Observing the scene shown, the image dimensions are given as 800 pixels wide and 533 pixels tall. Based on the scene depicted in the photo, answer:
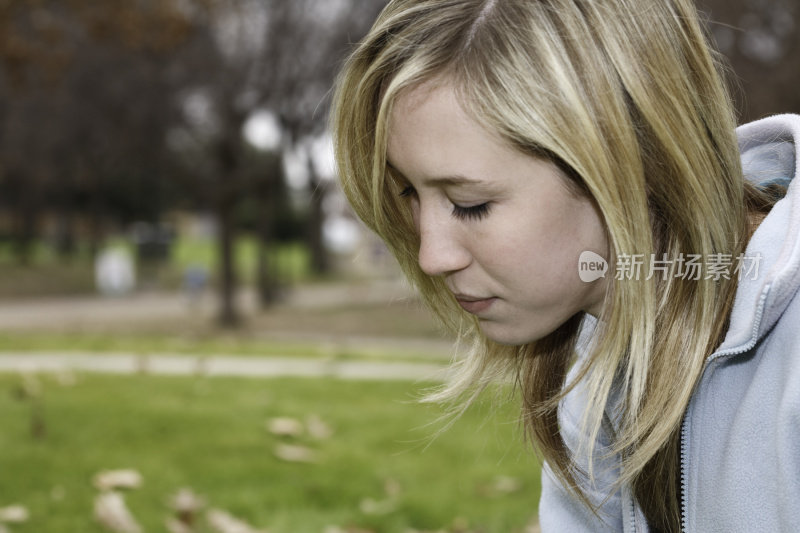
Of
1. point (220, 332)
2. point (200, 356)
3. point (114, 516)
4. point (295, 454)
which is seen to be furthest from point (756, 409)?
point (220, 332)

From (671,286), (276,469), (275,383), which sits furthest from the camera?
(275,383)

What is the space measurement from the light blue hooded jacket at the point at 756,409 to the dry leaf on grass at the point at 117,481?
2.33 meters

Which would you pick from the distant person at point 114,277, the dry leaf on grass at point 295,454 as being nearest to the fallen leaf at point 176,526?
the dry leaf on grass at point 295,454

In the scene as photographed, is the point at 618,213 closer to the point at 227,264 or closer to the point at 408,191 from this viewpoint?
the point at 408,191

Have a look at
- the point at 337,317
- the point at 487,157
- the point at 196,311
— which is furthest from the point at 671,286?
the point at 196,311

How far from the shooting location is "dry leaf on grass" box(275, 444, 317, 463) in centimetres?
378

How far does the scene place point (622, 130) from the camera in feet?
4.68

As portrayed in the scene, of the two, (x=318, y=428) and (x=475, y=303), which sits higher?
(x=475, y=303)

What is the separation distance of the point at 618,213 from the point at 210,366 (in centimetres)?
560

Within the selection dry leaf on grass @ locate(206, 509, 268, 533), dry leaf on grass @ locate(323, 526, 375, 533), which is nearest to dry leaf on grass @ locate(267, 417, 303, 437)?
dry leaf on grass @ locate(206, 509, 268, 533)

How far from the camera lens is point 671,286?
156cm

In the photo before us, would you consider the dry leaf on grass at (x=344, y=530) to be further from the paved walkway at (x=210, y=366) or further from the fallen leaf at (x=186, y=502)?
the paved walkway at (x=210, y=366)

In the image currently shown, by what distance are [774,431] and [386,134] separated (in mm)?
783

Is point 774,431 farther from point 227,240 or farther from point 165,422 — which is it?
point 227,240
